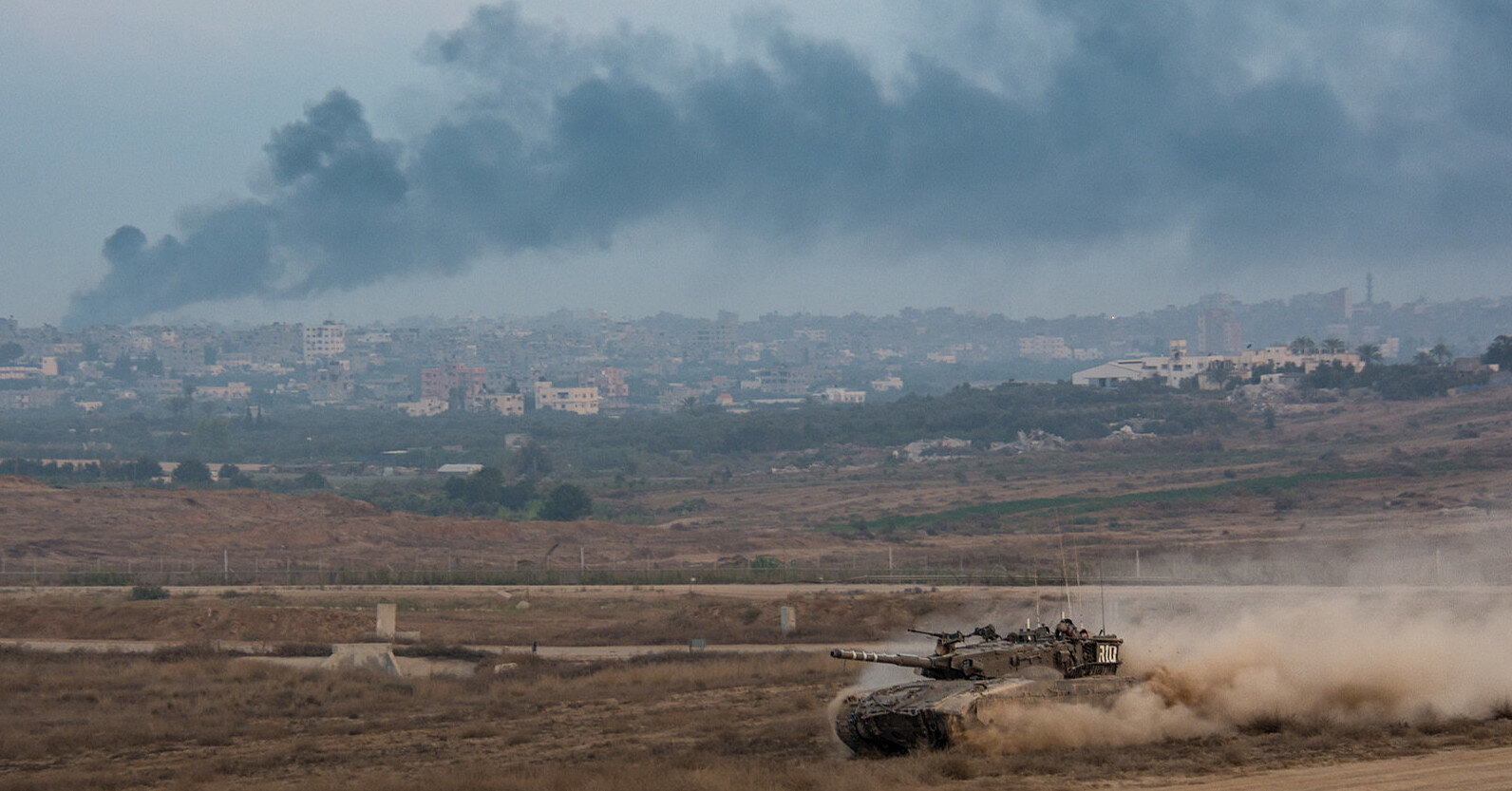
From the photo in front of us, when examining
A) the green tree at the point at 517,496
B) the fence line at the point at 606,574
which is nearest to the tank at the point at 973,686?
the fence line at the point at 606,574

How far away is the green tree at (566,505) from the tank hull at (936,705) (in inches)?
3336

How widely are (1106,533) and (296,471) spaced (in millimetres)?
100833

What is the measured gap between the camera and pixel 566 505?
353ft

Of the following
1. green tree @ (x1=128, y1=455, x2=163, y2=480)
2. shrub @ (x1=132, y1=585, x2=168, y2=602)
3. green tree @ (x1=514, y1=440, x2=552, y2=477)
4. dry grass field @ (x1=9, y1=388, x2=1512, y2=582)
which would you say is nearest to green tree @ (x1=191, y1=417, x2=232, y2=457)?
green tree @ (x1=128, y1=455, x2=163, y2=480)

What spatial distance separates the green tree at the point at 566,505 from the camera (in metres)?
107

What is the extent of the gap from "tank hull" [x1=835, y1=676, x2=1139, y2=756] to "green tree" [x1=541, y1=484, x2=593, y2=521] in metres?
84.7

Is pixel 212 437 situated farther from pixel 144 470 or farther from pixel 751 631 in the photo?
pixel 751 631

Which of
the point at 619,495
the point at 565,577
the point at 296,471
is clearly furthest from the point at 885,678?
the point at 296,471

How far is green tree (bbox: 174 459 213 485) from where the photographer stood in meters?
138

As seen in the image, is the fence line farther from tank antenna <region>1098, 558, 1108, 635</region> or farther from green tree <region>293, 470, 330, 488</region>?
green tree <region>293, 470, 330, 488</region>

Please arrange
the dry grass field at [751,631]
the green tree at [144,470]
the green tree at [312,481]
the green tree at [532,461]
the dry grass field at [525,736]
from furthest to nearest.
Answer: the green tree at [532,461] < the green tree at [312,481] < the green tree at [144,470] < the dry grass field at [751,631] < the dry grass field at [525,736]

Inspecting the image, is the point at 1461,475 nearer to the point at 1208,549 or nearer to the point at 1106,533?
the point at 1106,533

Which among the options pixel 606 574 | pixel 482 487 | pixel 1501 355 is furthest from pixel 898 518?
pixel 1501 355

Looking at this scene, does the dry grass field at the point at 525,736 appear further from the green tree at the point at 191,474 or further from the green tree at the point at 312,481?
the green tree at the point at 191,474
